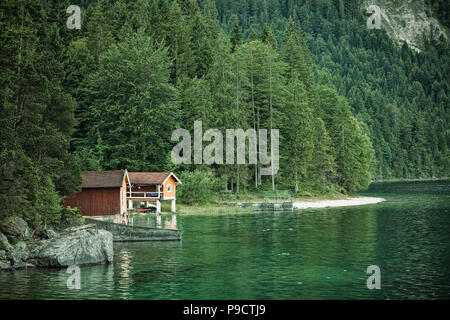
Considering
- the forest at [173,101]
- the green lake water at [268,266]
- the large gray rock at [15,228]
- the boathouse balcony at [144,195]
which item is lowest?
the green lake water at [268,266]

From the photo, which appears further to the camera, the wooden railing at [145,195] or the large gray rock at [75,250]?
the wooden railing at [145,195]

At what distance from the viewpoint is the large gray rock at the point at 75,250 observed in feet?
114

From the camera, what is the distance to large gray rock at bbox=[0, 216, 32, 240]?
1442 inches

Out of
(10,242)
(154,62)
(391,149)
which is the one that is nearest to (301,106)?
(154,62)

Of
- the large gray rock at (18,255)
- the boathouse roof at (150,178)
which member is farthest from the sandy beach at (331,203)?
the large gray rock at (18,255)

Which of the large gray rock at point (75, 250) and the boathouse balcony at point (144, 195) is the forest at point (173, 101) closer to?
the boathouse balcony at point (144, 195)

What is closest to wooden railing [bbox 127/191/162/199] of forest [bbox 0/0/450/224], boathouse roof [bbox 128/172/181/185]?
boathouse roof [bbox 128/172/181/185]

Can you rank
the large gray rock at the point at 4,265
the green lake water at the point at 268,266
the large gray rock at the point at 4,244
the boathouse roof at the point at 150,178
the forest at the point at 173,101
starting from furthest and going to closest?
the forest at the point at 173,101
the boathouse roof at the point at 150,178
the large gray rock at the point at 4,244
the large gray rock at the point at 4,265
the green lake water at the point at 268,266

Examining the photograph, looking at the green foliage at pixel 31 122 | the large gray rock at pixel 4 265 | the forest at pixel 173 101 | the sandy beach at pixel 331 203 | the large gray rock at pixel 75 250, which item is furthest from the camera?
the sandy beach at pixel 331 203

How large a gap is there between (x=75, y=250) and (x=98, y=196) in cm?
2003

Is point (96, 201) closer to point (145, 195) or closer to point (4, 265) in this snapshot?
point (145, 195)

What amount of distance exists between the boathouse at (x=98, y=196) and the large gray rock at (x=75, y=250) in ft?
59.0

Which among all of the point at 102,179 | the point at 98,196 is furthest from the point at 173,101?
the point at 98,196

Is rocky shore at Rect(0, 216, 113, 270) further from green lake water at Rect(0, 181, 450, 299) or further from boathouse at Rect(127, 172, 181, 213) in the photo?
boathouse at Rect(127, 172, 181, 213)
